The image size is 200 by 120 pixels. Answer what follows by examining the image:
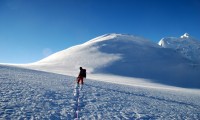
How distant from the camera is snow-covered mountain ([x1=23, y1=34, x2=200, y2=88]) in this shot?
10038 cm

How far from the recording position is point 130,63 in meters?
117

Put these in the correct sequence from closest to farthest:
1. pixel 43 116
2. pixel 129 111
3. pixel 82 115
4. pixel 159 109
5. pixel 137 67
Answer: pixel 43 116
pixel 82 115
pixel 129 111
pixel 159 109
pixel 137 67

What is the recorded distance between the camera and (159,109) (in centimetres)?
2086

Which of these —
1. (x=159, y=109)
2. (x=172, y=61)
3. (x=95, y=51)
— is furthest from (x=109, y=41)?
(x=159, y=109)

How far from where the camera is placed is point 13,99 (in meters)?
16.7

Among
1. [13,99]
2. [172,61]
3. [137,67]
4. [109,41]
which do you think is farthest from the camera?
[109,41]

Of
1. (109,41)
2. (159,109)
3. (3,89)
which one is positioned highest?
(109,41)

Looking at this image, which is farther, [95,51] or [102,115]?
[95,51]

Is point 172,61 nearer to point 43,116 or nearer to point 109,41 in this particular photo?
point 109,41

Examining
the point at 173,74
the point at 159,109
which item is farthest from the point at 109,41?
the point at 159,109

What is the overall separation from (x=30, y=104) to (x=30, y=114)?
85.7 inches

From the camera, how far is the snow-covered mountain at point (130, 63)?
100m

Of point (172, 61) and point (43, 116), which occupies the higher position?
point (172, 61)

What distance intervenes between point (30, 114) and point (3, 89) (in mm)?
6882
